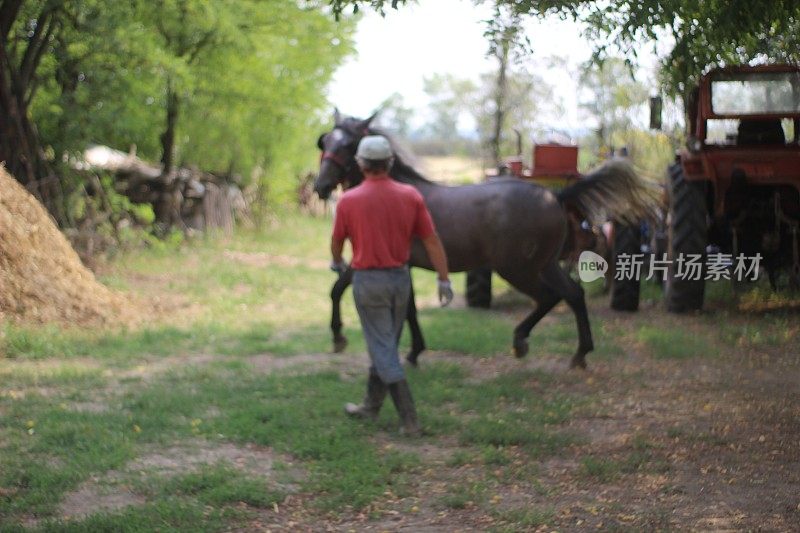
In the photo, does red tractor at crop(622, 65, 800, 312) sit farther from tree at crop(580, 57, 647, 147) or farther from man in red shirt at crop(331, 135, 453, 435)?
tree at crop(580, 57, 647, 147)

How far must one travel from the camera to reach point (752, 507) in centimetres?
507

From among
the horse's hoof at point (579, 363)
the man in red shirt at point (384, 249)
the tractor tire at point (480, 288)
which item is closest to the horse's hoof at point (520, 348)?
the horse's hoof at point (579, 363)

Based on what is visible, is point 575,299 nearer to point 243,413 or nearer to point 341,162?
point 341,162

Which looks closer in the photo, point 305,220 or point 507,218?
point 507,218

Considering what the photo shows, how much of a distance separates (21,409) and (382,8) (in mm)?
3640

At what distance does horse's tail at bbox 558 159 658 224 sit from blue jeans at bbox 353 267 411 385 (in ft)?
9.92

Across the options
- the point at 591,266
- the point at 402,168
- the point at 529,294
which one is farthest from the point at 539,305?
the point at 591,266

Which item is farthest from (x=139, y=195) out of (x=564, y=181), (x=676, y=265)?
(x=676, y=265)

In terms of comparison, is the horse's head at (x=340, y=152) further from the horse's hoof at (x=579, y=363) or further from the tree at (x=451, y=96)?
the tree at (x=451, y=96)

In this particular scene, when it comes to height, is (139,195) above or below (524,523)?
above

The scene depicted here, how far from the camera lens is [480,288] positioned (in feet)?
40.6

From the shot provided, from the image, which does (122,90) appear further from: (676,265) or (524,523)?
(524,523)

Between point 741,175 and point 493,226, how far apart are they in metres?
3.37

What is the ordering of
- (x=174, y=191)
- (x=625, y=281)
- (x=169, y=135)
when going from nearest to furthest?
→ (x=625, y=281) < (x=169, y=135) < (x=174, y=191)
